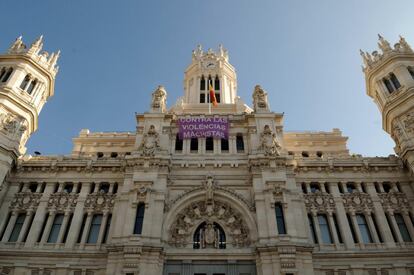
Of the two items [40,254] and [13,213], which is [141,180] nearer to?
[40,254]

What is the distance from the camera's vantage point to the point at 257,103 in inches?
1594

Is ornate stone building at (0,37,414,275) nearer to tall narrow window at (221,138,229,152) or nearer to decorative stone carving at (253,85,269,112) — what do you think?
tall narrow window at (221,138,229,152)

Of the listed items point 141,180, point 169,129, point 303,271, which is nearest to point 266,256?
point 303,271

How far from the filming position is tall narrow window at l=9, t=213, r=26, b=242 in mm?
31791

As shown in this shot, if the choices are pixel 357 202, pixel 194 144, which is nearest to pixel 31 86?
pixel 194 144

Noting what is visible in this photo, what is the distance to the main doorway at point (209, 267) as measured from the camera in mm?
28781

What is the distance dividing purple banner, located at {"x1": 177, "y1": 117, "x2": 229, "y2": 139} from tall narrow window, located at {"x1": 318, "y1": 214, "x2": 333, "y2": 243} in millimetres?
12991

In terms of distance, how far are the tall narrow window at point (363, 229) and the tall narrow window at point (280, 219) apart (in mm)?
7635

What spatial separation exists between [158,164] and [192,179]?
12.3 ft

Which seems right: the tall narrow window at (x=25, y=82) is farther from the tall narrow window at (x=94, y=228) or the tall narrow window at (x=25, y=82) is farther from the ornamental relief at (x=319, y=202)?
the ornamental relief at (x=319, y=202)

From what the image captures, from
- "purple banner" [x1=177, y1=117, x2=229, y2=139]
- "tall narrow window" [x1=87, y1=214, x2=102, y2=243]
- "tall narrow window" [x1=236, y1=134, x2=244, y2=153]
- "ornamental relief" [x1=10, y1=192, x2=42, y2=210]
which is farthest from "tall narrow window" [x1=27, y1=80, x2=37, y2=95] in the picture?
"tall narrow window" [x1=236, y1=134, x2=244, y2=153]

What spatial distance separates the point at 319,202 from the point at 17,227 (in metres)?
29.2

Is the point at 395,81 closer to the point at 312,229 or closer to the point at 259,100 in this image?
the point at 259,100

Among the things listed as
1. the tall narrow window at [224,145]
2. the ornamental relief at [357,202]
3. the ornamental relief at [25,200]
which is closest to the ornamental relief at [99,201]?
the ornamental relief at [25,200]
